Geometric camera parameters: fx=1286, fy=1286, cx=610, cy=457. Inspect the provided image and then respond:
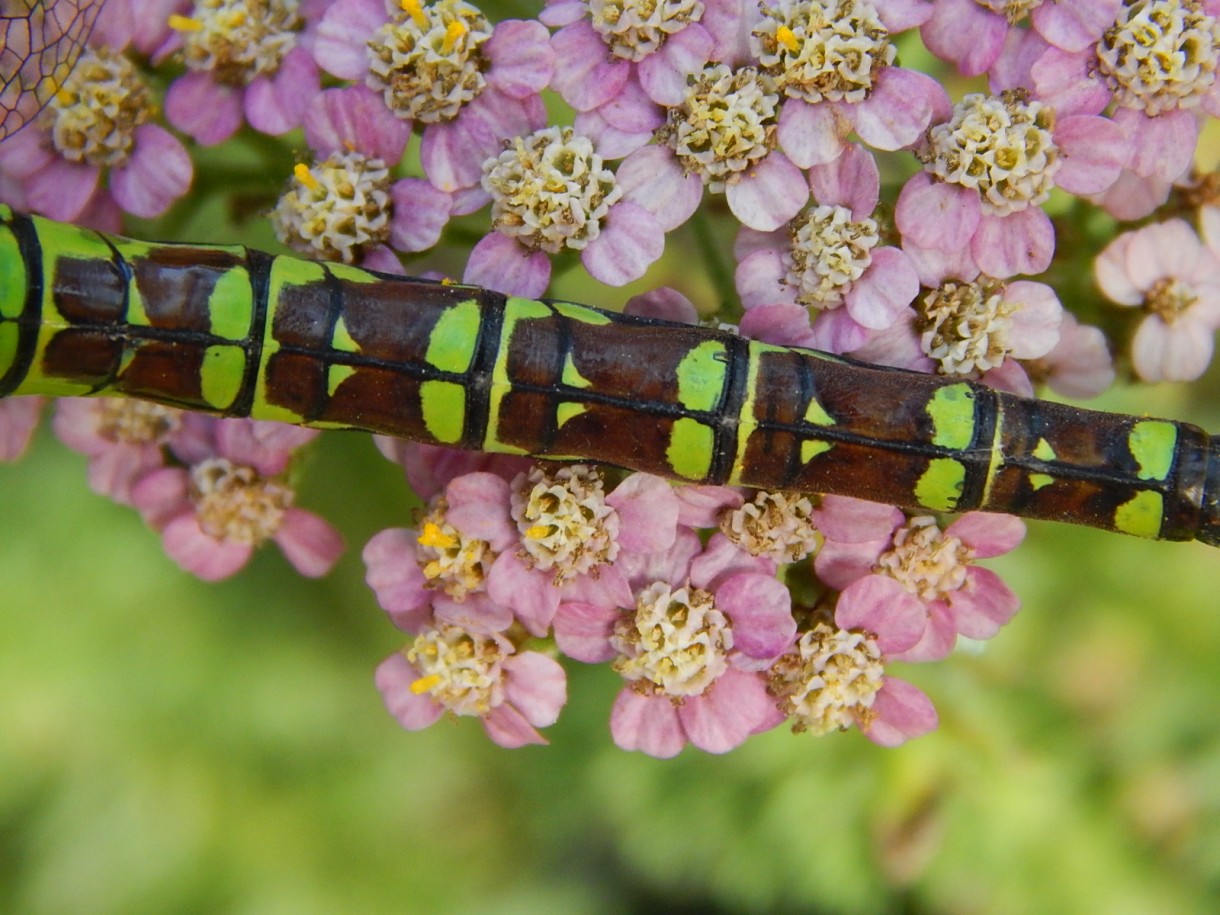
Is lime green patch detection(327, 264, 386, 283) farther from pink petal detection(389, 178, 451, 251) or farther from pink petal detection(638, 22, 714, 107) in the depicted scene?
pink petal detection(638, 22, 714, 107)

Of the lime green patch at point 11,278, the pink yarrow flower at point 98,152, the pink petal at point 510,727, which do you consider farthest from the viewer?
the pink yarrow flower at point 98,152

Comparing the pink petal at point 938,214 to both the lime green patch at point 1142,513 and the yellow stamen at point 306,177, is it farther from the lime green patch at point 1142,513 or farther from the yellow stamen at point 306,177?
the yellow stamen at point 306,177

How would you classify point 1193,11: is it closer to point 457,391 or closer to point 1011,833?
point 457,391

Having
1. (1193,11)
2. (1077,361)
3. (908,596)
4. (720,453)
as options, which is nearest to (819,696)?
(908,596)

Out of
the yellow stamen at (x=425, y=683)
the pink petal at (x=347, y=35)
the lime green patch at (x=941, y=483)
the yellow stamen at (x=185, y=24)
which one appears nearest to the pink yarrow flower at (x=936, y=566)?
→ the lime green patch at (x=941, y=483)

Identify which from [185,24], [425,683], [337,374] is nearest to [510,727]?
[425,683]

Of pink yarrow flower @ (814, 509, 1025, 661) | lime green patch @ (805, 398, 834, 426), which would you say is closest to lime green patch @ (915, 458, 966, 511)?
pink yarrow flower @ (814, 509, 1025, 661)

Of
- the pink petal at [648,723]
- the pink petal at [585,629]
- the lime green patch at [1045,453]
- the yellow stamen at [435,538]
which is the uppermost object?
the lime green patch at [1045,453]
